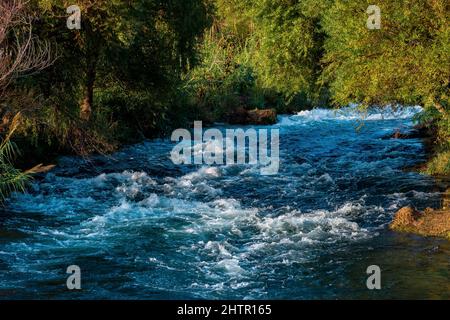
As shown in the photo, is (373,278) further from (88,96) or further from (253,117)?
(253,117)

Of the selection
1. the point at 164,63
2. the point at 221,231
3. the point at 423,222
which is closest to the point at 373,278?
the point at 423,222

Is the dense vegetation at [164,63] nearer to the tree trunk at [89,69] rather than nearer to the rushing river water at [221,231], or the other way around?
the tree trunk at [89,69]

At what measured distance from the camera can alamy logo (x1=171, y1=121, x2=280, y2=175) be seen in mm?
24141

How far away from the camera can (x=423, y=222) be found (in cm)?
1507

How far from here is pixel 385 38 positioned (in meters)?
17.7

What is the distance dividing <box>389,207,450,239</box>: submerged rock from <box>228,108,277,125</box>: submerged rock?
681 inches

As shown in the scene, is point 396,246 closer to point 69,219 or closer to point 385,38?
point 385,38

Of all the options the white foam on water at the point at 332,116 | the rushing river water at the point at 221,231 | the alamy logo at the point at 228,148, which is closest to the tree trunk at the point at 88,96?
the rushing river water at the point at 221,231

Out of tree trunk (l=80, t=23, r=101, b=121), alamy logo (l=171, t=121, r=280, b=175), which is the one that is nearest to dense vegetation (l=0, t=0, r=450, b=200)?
tree trunk (l=80, t=23, r=101, b=121)

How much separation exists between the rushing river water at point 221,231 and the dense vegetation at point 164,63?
1406mm

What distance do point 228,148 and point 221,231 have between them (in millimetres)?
10871

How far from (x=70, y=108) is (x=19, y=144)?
6.97ft

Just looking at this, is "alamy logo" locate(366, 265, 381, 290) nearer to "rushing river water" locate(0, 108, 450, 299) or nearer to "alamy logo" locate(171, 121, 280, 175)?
"rushing river water" locate(0, 108, 450, 299)

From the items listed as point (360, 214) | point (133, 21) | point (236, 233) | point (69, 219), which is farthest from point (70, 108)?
point (360, 214)
